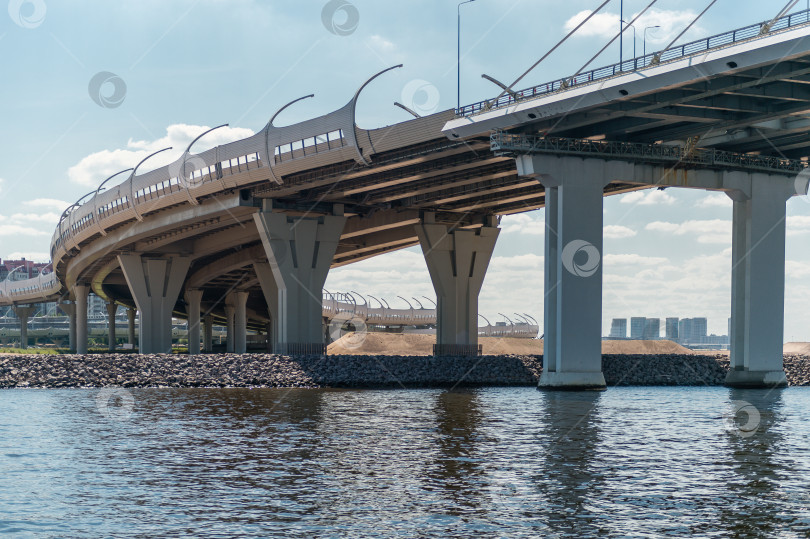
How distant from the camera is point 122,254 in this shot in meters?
101

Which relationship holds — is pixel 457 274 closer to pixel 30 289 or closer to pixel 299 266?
pixel 299 266

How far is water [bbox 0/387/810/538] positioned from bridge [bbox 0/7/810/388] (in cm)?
1496

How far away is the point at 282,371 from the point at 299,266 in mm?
12316

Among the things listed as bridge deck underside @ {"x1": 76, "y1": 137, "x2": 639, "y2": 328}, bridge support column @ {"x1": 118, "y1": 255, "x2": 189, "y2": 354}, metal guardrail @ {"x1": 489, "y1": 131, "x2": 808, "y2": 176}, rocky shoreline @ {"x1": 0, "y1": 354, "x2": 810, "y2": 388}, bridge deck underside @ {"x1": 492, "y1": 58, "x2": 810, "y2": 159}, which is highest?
bridge deck underside @ {"x1": 492, "y1": 58, "x2": 810, "y2": 159}

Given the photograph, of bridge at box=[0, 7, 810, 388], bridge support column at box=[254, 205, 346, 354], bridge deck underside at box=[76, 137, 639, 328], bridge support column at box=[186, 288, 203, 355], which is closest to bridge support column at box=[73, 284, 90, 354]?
bridge support column at box=[186, 288, 203, 355]

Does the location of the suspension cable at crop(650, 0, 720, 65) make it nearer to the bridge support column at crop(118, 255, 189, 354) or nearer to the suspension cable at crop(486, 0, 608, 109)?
the suspension cable at crop(486, 0, 608, 109)

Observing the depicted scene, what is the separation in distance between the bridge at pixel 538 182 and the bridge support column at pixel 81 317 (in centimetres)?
4240

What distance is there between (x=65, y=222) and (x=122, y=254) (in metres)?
11.1

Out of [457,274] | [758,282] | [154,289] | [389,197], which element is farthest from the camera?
[154,289]

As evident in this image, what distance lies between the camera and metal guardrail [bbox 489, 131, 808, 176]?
55.9 metres

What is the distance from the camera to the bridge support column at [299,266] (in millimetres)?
75375

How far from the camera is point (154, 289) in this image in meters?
102

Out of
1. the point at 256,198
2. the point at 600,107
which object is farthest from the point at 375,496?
the point at 256,198

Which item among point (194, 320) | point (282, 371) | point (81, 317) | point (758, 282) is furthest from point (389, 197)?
point (81, 317)
